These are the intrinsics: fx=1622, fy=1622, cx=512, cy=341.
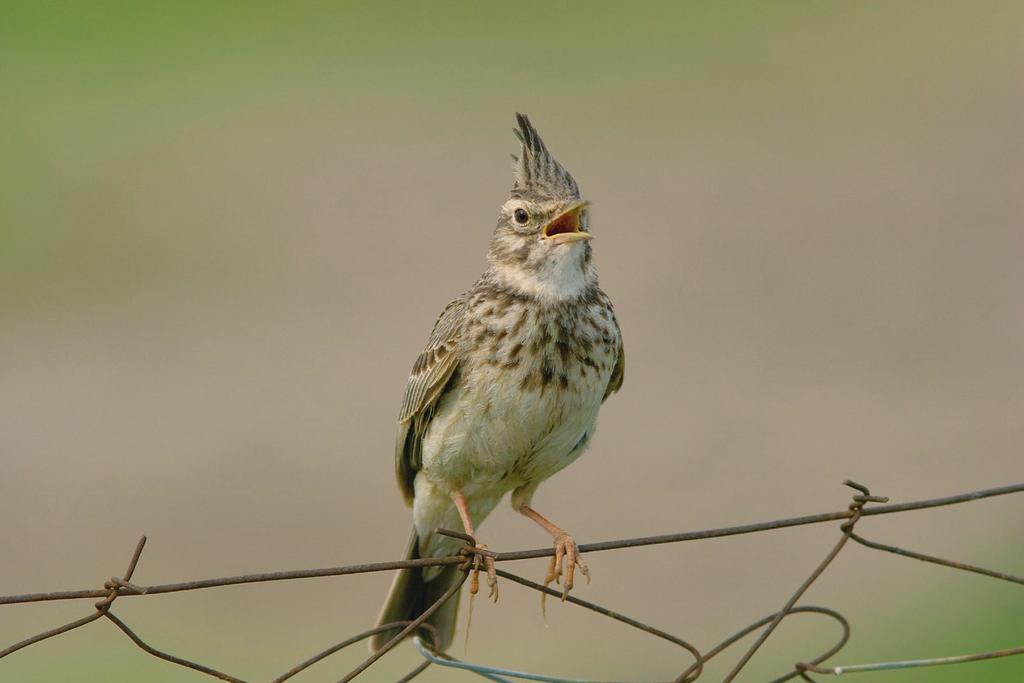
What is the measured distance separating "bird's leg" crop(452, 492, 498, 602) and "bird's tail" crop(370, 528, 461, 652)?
1.02ft

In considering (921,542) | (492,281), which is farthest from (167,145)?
(492,281)

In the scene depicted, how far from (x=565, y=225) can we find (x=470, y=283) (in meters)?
11.1

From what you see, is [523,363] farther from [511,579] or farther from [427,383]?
[511,579]

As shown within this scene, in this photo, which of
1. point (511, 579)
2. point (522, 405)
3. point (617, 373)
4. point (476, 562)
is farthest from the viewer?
point (617, 373)

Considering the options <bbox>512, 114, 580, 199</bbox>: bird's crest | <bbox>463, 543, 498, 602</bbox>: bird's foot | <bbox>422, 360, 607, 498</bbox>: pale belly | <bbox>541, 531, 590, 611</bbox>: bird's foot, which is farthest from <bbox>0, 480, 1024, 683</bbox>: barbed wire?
<bbox>512, 114, 580, 199</bbox>: bird's crest

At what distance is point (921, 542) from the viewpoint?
1288 cm

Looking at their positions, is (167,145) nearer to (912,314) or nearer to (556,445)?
(912,314)

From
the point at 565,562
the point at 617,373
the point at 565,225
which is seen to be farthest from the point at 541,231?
the point at 565,562

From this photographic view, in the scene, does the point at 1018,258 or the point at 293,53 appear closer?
the point at 1018,258

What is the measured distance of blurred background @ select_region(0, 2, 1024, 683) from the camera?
485 inches

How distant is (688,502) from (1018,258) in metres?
6.42

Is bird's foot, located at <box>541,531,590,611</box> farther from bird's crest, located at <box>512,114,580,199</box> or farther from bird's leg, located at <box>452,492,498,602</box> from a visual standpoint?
bird's crest, located at <box>512,114,580,199</box>

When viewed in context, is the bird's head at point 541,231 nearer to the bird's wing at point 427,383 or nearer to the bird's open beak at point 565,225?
the bird's open beak at point 565,225

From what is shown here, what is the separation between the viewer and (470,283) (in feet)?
58.3
